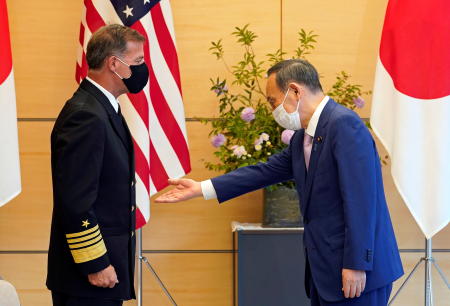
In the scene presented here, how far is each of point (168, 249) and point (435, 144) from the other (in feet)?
6.09

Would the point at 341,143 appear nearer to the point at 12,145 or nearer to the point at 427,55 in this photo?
the point at 427,55

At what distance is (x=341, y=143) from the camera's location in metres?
2.44

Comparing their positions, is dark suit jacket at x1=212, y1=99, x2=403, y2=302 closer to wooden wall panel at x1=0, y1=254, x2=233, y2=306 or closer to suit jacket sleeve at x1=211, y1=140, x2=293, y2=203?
suit jacket sleeve at x1=211, y1=140, x2=293, y2=203

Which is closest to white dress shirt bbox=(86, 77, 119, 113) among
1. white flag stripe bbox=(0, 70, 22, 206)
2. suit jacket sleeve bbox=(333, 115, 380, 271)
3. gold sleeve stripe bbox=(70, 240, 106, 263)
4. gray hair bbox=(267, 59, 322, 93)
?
gold sleeve stripe bbox=(70, 240, 106, 263)

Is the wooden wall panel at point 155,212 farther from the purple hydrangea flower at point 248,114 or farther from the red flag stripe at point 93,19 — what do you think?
the red flag stripe at point 93,19

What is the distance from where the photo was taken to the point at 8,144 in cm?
366

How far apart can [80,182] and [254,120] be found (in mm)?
1856

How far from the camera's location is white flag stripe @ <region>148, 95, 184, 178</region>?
3.98 metres

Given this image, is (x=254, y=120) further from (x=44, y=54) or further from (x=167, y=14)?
(x=44, y=54)

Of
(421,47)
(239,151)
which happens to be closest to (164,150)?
(239,151)

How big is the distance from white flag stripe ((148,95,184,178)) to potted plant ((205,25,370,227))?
224 mm

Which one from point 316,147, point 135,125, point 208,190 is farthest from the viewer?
point 135,125

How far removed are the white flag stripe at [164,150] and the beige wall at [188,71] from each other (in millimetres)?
393

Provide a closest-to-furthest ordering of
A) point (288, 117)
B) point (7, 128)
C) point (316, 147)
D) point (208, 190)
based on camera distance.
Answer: point (316, 147) < point (288, 117) < point (208, 190) < point (7, 128)
